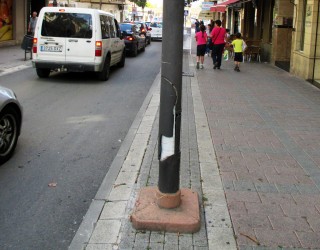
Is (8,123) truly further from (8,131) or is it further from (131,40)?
(131,40)

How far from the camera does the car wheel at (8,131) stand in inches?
226

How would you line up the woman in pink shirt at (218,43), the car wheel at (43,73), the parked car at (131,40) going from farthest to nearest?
1. the parked car at (131,40)
2. the woman in pink shirt at (218,43)
3. the car wheel at (43,73)

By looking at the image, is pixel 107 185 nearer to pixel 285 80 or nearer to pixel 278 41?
pixel 285 80

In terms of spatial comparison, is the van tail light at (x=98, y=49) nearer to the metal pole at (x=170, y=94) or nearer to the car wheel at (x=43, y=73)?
the car wheel at (x=43, y=73)

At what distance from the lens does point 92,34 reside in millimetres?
12266

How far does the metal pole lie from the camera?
376cm

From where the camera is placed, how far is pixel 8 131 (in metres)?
5.93

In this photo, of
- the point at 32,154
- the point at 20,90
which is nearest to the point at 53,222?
the point at 32,154

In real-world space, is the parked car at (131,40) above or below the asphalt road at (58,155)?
above

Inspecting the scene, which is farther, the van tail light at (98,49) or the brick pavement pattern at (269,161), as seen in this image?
the van tail light at (98,49)

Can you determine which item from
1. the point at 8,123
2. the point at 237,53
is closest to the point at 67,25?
the point at 237,53

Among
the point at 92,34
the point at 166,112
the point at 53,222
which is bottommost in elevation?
the point at 53,222

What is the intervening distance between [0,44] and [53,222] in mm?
20641

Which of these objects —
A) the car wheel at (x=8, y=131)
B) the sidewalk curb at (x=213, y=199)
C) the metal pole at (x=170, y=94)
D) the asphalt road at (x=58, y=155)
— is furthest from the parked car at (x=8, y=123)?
the metal pole at (x=170, y=94)
